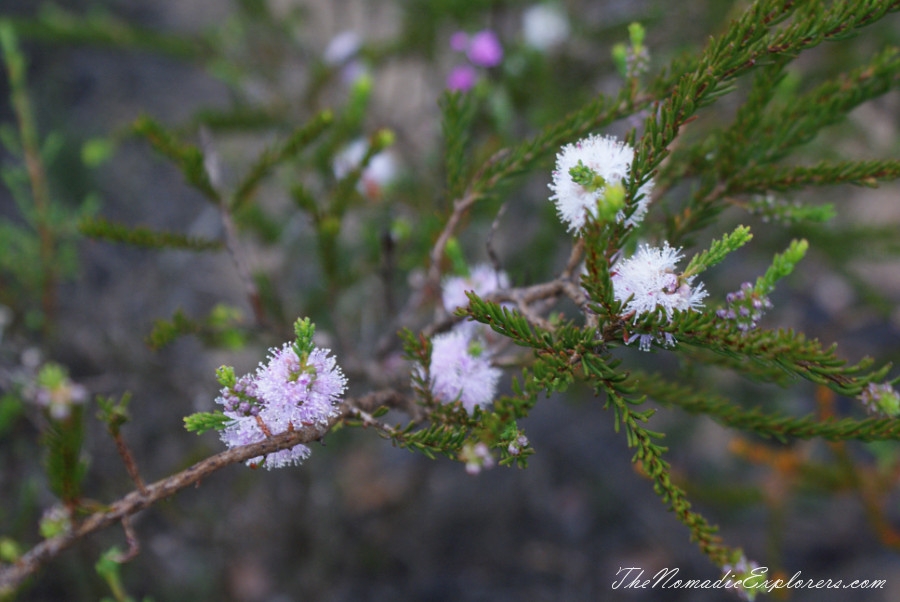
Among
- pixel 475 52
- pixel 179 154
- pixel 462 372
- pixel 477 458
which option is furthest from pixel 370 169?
pixel 477 458

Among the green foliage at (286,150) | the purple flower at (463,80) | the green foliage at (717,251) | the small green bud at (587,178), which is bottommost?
the green foliage at (717,251)

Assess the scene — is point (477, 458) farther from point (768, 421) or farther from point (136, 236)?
point (136, 236)

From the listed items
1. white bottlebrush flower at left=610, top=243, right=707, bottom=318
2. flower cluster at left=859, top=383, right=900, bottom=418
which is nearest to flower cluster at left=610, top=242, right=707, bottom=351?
white bottlebrush flower at left=610, top=243, right=707, bottom=318

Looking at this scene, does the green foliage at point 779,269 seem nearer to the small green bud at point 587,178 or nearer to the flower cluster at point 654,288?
the flower cluster at point 654,288

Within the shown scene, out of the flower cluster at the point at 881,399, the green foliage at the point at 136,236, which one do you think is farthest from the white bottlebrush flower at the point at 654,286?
the green foliage at the point at 136,236

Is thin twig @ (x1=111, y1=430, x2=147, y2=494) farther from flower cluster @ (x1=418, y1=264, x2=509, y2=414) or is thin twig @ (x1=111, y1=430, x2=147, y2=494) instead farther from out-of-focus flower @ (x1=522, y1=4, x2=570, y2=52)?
out-of-focus flower @ (x1=522, y1=4, x2=570, y2=52)

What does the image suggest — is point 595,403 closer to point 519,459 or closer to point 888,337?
point 888,337
